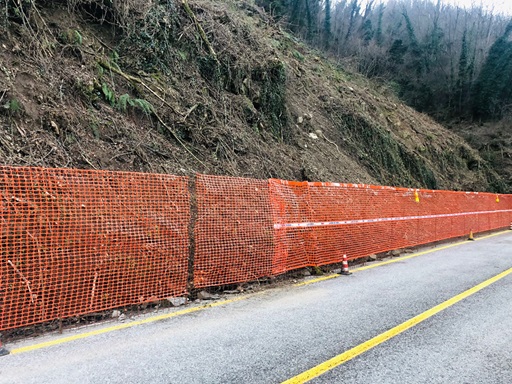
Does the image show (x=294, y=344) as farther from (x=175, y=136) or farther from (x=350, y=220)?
(x=175, y=136)

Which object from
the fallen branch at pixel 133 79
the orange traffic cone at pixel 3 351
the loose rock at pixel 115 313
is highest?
the fallen branch at pixel 133 79

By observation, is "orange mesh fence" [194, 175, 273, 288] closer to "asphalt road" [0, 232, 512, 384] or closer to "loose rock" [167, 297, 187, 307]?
"loose rock" [167, 297, 187, 307]

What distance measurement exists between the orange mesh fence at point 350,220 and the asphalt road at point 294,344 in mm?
1367

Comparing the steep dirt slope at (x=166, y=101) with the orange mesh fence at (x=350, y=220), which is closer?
the steep dirt slope at (x=166, y=101)

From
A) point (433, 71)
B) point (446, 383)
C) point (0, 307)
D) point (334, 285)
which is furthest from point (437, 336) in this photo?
point (433, 71)

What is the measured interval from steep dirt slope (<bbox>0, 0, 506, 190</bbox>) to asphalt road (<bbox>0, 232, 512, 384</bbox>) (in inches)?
139

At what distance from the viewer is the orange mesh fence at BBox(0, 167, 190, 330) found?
398 centimetres

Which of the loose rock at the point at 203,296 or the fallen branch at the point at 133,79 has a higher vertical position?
the fallen branch at the point at 133,79

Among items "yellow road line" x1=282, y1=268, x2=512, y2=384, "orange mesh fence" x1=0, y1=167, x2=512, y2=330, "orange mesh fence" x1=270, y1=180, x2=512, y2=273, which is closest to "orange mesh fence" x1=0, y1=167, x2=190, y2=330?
"orange mesh fence" x1=0, y1=167, x2=512, y2=330

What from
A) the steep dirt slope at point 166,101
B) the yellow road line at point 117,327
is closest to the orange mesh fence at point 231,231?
the yellow road line at point 117,327

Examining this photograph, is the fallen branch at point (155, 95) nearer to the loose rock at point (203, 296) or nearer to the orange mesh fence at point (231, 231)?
the orange mesh fence at point (231, 231)

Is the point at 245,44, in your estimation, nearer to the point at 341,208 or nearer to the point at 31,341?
the point at 341,208

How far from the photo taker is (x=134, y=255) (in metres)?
4.88

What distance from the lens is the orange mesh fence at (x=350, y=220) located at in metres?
6.99
